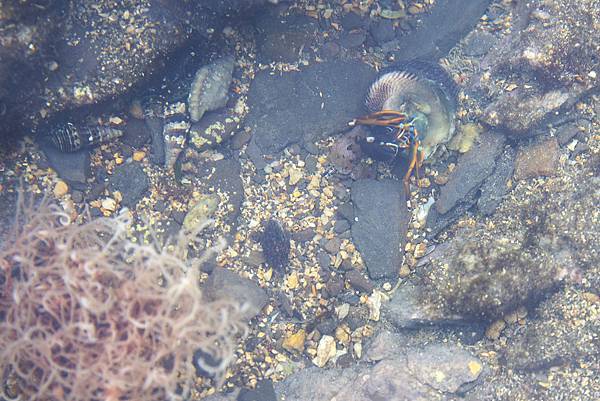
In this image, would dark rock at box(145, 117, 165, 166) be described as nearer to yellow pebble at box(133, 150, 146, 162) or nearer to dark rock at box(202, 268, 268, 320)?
yellow pebble at box(133, 150, 146, 162)

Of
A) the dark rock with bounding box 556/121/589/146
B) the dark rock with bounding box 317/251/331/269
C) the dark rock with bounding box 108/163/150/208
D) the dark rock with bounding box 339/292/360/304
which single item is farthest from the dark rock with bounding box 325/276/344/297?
the dark rock with bounding box 556/121/589/146

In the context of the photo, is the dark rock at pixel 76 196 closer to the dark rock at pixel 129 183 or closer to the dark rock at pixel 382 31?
the dark rock at pixel 129 183

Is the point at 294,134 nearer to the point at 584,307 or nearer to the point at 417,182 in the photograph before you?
the point at 417,182

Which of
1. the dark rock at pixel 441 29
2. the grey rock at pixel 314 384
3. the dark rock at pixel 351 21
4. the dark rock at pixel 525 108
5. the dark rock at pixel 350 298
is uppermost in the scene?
the dark rock at pixel 351 21

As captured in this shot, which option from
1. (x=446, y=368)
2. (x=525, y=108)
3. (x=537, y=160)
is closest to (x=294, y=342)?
(x=446, y=368)

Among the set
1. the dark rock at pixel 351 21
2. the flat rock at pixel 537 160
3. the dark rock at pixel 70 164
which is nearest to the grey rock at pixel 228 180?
the dark rock at pixel 70 164

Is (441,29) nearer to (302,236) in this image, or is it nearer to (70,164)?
(302,236)

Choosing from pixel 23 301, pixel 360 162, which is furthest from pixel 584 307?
pixel 23 301
